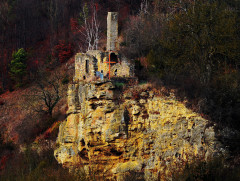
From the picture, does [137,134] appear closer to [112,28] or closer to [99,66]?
[99,66]

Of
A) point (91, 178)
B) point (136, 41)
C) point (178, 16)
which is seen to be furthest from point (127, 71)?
point (136, 41)

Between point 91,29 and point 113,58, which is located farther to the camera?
point 91,29

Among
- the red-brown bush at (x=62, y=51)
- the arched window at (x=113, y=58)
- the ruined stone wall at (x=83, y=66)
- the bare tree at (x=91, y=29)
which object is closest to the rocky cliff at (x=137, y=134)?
the ruined stone wall at (x=83, y=66)

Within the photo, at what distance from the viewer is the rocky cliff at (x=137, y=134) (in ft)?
48.4

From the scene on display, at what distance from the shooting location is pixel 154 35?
28859 mm

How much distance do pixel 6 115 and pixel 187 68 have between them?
24875 mm

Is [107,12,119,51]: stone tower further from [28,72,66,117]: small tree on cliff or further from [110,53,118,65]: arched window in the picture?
[28,72,66,117]: small tree on cliff

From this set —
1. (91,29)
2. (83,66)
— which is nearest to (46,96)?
(91,29)

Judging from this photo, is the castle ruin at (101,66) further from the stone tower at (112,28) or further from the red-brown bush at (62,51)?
the red-brown bush at (62,51)

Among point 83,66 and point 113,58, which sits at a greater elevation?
point 113,58

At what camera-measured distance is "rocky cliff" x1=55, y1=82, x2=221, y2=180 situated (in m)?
14.7

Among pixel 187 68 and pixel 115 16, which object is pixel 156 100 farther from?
pixel 115 16

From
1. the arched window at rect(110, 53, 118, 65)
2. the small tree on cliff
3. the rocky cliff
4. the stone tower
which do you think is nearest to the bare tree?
the small tree on cliff

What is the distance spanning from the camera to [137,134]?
17094 millimetres
